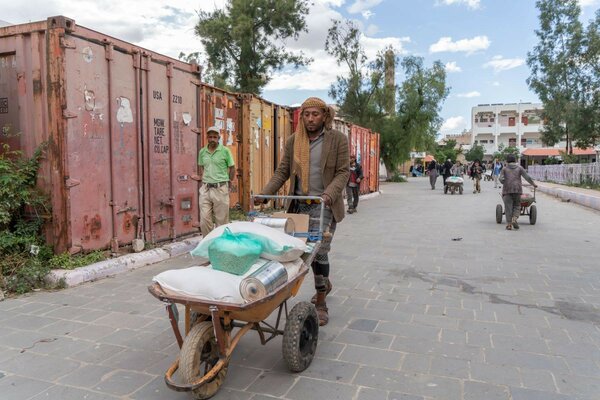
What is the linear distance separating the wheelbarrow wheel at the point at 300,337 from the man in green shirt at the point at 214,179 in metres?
4.04

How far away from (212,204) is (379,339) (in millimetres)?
4068

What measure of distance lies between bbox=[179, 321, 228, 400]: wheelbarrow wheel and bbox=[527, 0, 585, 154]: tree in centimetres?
3798

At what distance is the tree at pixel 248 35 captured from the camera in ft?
100.0

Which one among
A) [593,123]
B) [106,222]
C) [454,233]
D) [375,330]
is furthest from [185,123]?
[593,123]

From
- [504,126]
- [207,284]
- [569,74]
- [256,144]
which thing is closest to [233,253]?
[207,284]

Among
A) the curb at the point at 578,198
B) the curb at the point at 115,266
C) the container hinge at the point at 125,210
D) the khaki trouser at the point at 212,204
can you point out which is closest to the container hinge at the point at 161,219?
the curb at the point at 115,266

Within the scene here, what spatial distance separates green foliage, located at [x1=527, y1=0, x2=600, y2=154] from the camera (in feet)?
111

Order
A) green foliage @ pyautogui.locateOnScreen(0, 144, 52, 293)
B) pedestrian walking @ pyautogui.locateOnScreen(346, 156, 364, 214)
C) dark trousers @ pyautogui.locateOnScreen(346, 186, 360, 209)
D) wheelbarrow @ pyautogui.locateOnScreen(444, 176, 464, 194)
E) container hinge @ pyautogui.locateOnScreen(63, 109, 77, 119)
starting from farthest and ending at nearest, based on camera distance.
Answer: wheelbarrow @ pyautogui.locateOnScreen(444, 176, 464, 194) < dark trousers @ pyautogui.locateOnScreen(346, 186, 360, 209) < pedestrian walking @ pyautogui.locateOnScreen(346, 156, 364, 214) < container hinge @ pyautogui.locateOnScreen(63, 109, 77, 119) < green foliage @ pyautogui.locateOnScreen(0, 144, 52, 293)

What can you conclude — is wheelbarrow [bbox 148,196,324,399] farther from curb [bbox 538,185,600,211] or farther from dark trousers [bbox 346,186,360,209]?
curb [bbox 538,185,600,211]

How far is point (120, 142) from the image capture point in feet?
21.5

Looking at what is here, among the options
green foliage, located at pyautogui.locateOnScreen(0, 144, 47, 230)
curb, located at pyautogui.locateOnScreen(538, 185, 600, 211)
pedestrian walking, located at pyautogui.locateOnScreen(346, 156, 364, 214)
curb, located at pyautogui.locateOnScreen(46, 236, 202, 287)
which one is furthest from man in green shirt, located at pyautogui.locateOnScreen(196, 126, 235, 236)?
curb, located at pyautogui.locateOnScreen(538, 185, 600, 211)

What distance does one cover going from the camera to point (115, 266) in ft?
19.9

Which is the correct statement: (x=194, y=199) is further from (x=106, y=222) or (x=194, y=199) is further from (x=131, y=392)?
(x=131, y=392)

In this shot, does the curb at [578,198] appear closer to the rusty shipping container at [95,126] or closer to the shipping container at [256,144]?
the shipping container at [256,144]
